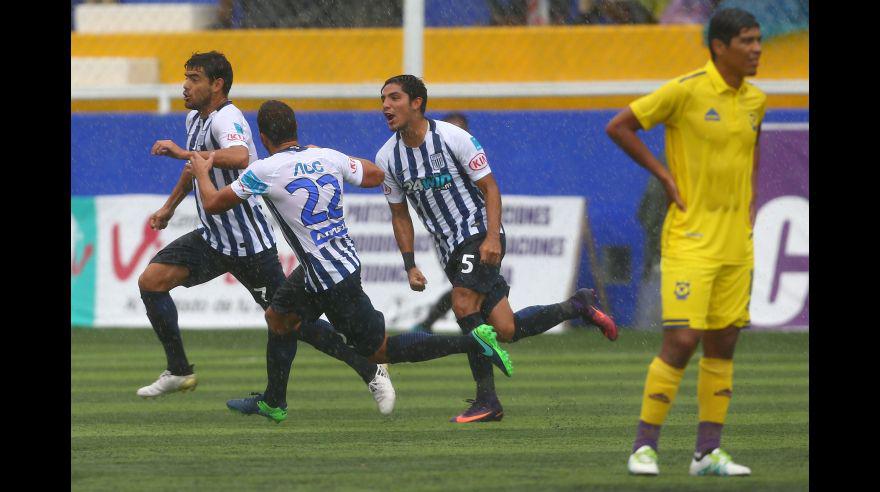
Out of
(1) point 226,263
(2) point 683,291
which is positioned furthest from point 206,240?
(2) point 683,291

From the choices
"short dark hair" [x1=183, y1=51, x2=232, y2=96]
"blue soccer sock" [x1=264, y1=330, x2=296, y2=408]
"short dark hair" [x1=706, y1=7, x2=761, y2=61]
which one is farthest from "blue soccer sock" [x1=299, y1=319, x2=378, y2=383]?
"short dark hair" [x1=706, y1=7, x2=761, y2=61]

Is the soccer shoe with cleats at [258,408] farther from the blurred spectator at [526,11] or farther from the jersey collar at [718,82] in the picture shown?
the blurred spectator at [526,11]

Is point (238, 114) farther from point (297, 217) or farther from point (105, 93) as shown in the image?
point (105, 93)

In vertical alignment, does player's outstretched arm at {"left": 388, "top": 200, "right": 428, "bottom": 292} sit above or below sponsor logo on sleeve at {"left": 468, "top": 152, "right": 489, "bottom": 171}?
below

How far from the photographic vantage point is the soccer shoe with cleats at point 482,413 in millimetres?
8711

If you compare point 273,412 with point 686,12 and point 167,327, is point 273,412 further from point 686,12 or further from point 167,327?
point 686,12

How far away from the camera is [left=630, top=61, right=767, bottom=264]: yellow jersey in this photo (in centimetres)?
650

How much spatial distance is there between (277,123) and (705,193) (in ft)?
8.51

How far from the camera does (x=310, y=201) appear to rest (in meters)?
8.24

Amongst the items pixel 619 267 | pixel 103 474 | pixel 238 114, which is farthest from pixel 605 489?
pixel 619 267

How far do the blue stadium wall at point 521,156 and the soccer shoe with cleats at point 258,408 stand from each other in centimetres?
652

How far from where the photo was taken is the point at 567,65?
1738 cm

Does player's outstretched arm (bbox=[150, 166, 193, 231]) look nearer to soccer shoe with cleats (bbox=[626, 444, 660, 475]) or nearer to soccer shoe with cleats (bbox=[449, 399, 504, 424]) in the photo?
soccer shoe with cleats (bbox=[449, 399, 504, 424])

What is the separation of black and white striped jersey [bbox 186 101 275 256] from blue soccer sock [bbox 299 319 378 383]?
681 millimetres
